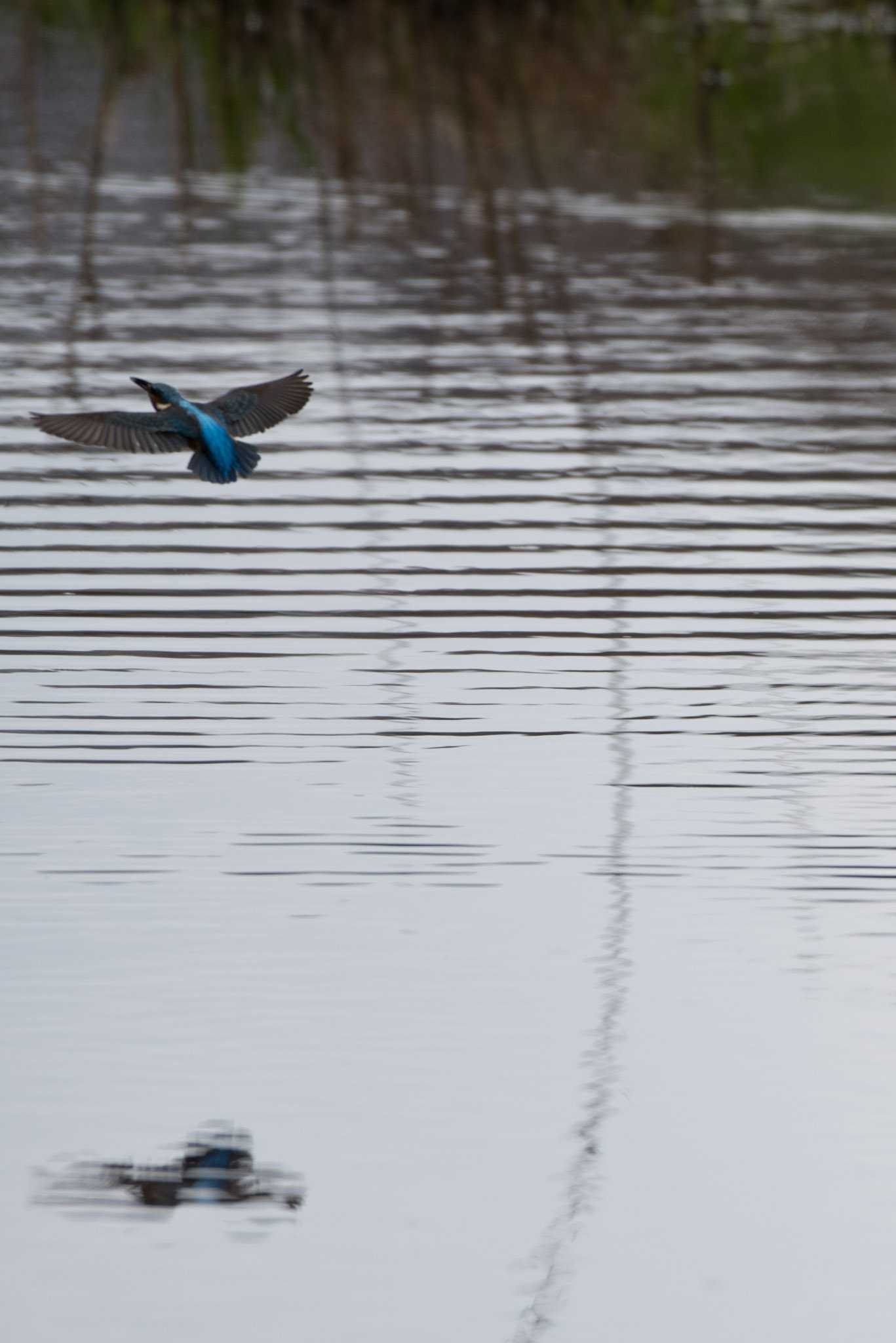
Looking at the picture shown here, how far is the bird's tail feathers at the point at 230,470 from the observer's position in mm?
4023

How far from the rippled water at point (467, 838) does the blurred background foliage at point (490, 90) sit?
390 centimetres

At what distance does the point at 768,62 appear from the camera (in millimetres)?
14953

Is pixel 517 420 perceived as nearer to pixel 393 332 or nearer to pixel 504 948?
pixel 393 332

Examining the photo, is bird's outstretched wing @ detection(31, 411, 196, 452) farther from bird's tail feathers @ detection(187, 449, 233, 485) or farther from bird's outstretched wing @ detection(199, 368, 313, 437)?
bird's outstretched wing @ detection(199, 368, 313, 437)

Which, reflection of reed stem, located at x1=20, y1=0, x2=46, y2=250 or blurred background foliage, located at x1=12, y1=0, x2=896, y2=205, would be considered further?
blurred background foliage, located at x1=12, y1=0, x2=896, y2=205

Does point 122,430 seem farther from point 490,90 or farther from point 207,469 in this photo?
point 490,90

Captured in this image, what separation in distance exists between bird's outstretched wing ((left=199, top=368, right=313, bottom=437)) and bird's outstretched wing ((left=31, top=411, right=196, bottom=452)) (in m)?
0.23

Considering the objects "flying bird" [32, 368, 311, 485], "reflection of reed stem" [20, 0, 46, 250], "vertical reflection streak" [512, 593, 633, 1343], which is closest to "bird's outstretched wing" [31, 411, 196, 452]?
"flying bird" [32, 368, 311, 485]

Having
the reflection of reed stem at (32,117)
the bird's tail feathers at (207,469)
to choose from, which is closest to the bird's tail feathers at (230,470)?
the bird's tail feathers at (207,469)

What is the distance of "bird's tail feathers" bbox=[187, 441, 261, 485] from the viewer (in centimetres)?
402

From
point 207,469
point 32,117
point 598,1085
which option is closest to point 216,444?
point 207,469

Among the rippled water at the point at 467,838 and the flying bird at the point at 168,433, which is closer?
the rippled water at the point at 467,838

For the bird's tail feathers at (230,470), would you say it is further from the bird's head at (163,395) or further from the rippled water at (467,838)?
the rippled water at (467,838)

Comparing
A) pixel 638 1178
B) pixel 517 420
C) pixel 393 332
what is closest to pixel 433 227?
pixel 393 332
